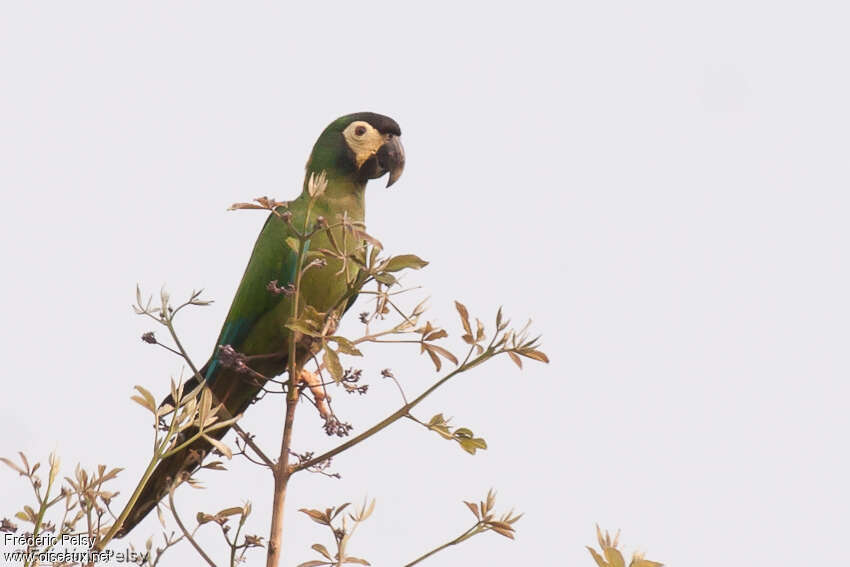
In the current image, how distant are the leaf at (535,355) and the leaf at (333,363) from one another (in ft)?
1.23

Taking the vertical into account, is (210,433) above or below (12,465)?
above

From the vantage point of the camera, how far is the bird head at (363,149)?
13.7ft

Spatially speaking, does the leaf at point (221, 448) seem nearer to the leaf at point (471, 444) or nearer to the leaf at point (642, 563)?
the leaf at point (471, 444)

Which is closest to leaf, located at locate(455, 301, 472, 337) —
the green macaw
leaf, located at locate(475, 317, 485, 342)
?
leaf, located at locate(475, 317, 485, 342)

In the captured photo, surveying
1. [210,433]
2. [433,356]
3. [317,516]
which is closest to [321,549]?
[317,516]

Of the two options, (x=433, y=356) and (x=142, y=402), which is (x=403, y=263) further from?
(x=142, y=402)

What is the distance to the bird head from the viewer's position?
418cm

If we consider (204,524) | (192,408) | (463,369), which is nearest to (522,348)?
(463,369)

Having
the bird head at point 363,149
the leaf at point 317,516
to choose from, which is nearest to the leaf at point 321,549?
the leaf at point 317,516

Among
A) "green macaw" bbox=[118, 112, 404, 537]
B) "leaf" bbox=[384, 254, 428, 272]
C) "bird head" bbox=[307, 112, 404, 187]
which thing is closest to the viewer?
"leaf" bbox=[384, 254, 428, 272]

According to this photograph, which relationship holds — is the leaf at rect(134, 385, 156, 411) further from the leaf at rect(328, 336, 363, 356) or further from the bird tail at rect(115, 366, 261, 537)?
the bird tail at rect(115, 366, 261, 537)

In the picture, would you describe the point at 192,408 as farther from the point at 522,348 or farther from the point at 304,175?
the point at 304,175

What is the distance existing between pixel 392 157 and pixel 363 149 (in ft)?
0.48

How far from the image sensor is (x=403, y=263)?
1733 millimetres
